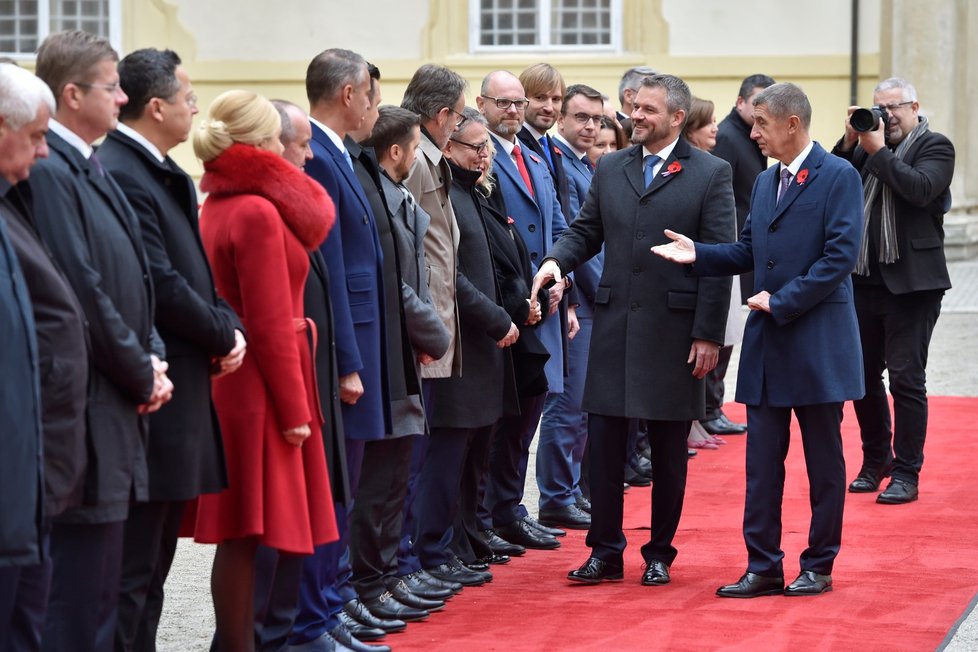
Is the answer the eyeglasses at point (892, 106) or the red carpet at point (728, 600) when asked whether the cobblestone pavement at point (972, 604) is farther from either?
the eyeglasses at point (892, 106)

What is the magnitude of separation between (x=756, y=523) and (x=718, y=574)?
38 cm

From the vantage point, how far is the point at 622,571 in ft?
20.8

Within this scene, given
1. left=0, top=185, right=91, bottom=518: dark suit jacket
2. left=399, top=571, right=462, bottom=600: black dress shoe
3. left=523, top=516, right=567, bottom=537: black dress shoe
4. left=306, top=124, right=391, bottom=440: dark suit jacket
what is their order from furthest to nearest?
1. left=523, top=516, right=567, bottom=537: black dress shoe
2. left=399, top=571, right=462, bottom=600: black dress shoe
3. left=306, top=124, right=391, bottom=440: dark suit jacket
4. left=0, top=185, right=91, bottom=518: dark suit jacket

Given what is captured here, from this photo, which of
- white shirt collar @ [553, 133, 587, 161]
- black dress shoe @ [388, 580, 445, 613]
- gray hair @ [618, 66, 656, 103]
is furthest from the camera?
gray hair @ [618, 66, 656, 103]

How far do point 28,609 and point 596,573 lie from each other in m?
2.98

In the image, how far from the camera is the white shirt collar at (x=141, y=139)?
4.31m

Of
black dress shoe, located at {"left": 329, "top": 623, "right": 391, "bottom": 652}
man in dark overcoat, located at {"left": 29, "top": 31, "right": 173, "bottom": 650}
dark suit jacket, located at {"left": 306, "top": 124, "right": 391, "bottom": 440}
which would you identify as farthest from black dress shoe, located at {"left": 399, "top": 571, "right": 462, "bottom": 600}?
man in dark overcoat, located at {"left": 29, "top": 31, "right": 173, "bottom": 650}

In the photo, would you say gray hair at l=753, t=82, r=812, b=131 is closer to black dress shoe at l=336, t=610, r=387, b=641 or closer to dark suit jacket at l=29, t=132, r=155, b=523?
black dress shoe at l=336, t=610, r=387, b=641

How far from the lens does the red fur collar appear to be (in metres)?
4.49

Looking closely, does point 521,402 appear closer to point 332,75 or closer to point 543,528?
point 543,528

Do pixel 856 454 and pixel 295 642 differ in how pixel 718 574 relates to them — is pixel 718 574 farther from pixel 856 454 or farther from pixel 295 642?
pixel 856 454

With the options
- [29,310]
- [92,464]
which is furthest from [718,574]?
[29,310]

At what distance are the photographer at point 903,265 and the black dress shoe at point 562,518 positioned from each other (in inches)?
59.0

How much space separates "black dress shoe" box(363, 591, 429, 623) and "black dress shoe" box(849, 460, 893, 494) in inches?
123
